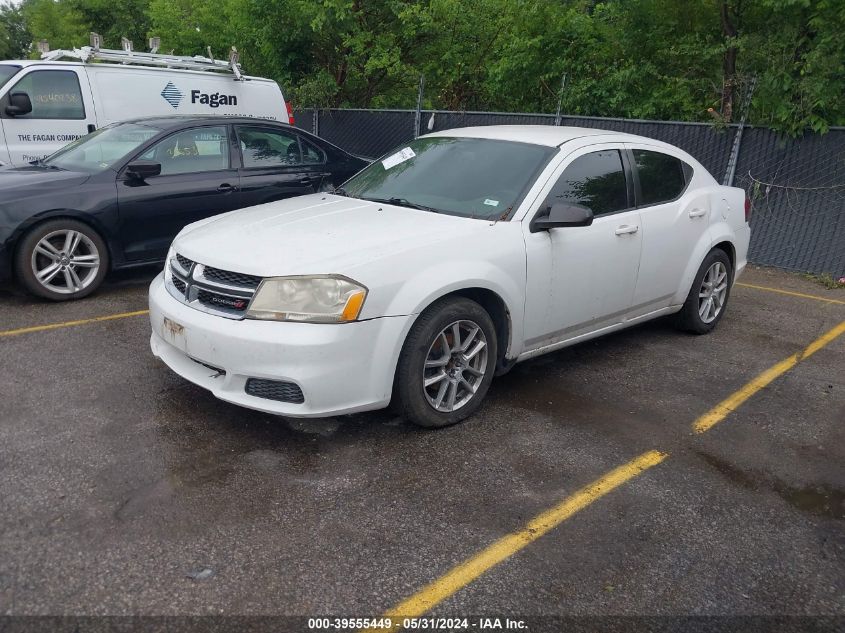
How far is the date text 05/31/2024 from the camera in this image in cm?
257

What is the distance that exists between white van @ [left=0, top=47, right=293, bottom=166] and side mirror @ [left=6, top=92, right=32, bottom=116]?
0.01 meters

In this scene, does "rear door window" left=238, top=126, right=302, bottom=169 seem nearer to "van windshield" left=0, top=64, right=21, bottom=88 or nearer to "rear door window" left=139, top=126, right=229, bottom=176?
"rear door window" left=139, top=126, right=229, bottom=176

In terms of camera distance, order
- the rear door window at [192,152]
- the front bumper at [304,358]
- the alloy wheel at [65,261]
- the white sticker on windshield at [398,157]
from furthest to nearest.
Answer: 1. the rear door window at [192,152]
2. the alloy wheel at [65,261]
3. the white sticker on windshield at [398,157]
4. the front bumper at [304,358]

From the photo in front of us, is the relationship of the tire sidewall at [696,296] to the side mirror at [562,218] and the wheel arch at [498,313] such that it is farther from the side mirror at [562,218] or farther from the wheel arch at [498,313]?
the wheel arch at [498,313]

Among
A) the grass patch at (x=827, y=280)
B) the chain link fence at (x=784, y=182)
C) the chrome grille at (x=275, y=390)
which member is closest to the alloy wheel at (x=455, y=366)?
the chrome grille at (x=275, y=390)

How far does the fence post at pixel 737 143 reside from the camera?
28.8 ft

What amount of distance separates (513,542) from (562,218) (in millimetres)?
1943

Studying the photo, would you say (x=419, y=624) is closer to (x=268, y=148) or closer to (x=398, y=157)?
(x=398, y=157)

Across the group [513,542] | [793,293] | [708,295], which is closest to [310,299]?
[513,542]

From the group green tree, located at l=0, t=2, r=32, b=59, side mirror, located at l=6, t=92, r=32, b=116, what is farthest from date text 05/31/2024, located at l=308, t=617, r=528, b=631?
green tree, located at l=0, t=2, r=32, b=59

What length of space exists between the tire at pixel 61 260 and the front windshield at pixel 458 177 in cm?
248

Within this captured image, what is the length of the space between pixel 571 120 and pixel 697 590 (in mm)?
8420

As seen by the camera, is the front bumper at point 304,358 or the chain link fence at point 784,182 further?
the chain link fence at point 784,182

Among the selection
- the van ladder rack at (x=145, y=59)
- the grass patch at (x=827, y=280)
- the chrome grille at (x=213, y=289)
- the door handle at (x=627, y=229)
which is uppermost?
the van ladder rack at (x=145, y=59)
